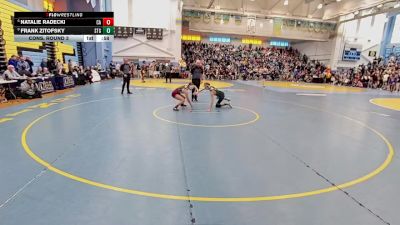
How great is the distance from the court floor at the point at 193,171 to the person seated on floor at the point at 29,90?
400 cm

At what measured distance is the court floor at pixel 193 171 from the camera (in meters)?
2.89

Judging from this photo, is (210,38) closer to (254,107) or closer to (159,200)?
(254,107)

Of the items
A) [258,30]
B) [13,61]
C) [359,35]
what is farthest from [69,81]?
[359,35]

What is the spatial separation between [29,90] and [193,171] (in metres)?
10.1

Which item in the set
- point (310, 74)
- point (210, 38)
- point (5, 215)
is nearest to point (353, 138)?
point (5, 215)

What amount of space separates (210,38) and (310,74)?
13.9 meters

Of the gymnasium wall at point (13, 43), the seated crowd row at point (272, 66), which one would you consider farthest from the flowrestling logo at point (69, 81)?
the seated crowd row at point (272, 66)

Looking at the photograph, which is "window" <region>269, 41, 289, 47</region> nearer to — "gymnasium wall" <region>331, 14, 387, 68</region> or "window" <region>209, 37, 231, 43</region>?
"window" <region>209, 37, 231, 43</region>

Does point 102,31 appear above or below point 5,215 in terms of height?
above

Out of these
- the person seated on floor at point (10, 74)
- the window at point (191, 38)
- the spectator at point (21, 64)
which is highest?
the window at point (191, 38)

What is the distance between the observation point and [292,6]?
3073cm
